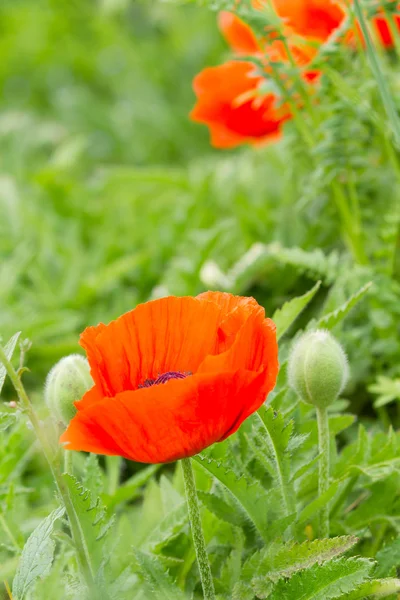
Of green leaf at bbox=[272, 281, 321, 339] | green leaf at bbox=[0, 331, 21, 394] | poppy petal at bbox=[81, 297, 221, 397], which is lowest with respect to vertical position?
green leaf at bbox=[272, 281, 321, 339]

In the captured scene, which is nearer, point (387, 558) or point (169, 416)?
point (169, 416)

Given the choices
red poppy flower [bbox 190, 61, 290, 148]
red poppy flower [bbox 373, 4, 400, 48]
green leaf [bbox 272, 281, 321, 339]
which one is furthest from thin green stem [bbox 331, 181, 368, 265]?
green leaf [bbox 272, 281, 321, 339]

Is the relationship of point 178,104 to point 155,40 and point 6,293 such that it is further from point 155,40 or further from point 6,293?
point 6,293

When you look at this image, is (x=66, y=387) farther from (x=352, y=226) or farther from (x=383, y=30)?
(x=383, y=30)

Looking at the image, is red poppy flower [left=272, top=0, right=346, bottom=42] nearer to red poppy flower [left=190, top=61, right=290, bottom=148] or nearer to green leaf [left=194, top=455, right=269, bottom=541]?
red poppy flower [left=190, top=61, right=290, bottom=148]

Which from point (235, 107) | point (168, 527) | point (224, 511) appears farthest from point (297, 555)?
point (235, 107)

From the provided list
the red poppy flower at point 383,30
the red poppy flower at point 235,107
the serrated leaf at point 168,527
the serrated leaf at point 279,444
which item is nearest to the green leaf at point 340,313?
the serrated leaf at point 279,444
